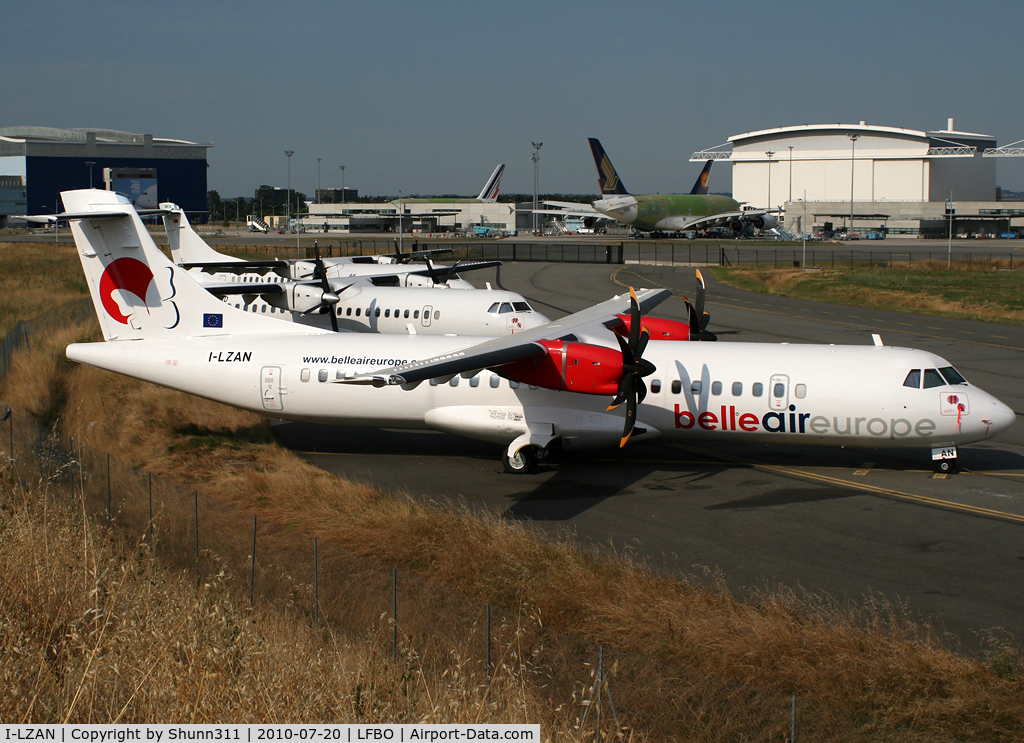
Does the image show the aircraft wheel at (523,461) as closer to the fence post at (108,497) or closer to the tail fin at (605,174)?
the fence post at (108,497)

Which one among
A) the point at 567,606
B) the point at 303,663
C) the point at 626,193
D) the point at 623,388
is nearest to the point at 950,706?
the point at 567,606

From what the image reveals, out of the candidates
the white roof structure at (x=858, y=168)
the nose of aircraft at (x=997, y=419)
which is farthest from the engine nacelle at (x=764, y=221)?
the nose of aircraft at (x=997, y=419)

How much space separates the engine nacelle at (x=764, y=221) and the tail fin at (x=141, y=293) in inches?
4659

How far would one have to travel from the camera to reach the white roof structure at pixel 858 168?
17635 centimetres

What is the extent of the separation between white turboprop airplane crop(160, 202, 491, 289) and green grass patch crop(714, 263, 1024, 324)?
26327mm

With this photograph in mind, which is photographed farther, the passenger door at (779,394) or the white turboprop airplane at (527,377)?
the passenger door at (779,394)

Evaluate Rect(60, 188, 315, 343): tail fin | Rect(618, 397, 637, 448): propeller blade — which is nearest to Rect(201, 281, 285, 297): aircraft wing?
Rect(60, 188, 315, 343): tail fin

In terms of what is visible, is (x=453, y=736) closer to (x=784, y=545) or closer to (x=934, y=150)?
(x=784, y=545)

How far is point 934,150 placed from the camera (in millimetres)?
176375

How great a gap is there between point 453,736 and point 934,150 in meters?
194

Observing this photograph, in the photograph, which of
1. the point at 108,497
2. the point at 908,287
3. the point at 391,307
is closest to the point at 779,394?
the point at 108,497

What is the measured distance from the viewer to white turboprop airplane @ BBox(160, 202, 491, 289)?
45.0 meters

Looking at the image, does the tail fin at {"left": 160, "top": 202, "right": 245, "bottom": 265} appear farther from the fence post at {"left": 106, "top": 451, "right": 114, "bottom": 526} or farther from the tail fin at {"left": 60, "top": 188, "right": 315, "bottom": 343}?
the fence post at {"left": 106, "top": 451, "right": 114, "bottom": 526}

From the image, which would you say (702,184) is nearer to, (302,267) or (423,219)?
(423,219)
